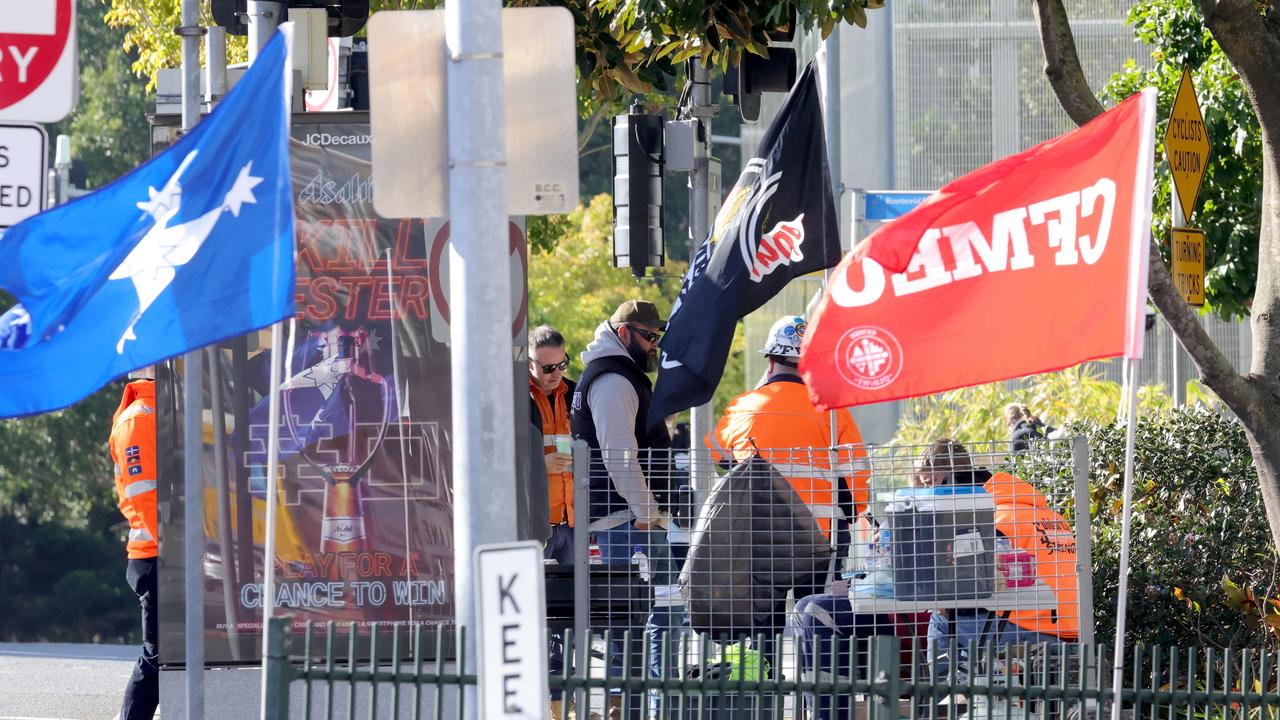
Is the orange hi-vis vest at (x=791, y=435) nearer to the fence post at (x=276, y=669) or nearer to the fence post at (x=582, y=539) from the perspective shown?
the fence post at (x=582, y=539)

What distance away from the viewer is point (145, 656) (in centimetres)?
863

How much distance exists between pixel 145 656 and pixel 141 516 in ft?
2.26

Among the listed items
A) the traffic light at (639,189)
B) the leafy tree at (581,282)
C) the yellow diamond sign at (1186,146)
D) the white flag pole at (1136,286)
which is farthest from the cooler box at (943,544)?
the leafy tree at (581,282)

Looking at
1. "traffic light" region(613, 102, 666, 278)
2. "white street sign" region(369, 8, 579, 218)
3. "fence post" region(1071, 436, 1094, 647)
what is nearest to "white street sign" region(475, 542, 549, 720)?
"white street sign" region(369, 8, 579, 218)

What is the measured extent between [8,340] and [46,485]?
2393 centimetres

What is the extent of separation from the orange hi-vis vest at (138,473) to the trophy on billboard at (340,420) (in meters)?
1.71

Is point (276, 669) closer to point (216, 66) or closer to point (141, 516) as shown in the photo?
point (141, 516)

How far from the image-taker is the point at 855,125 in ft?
55.1

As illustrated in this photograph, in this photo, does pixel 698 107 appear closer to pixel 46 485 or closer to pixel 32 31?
pixel 32 31

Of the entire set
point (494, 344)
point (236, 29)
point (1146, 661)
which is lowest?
point (1146, 661)

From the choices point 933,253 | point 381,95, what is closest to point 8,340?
point 381,95

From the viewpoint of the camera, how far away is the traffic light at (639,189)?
11.1m

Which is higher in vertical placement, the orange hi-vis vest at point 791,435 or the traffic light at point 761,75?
the traffic light at point 761,75

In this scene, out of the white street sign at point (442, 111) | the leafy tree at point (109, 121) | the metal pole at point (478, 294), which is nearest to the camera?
the metal pole at point (478, 294)
